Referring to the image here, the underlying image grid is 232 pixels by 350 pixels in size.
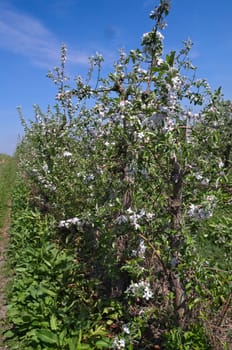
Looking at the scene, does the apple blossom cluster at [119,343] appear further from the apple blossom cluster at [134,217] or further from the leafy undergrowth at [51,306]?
the apple blossom cluster at [134,217]

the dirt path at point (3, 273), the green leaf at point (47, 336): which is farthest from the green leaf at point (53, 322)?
the dirt path at point (3, 273)

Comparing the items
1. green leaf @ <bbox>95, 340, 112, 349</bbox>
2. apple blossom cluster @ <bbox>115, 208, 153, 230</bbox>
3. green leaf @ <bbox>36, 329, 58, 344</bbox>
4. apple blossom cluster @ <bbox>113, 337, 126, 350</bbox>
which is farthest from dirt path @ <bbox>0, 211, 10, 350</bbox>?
apple blossom cluster @ <bbox>115, 208, 153, 230</bbox>

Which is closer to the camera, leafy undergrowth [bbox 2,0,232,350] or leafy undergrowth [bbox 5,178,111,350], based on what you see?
leafy undergrowth [bbox 2,0,232,350]

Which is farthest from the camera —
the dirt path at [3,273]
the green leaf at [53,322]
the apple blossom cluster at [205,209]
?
the dirt path at [3,273]

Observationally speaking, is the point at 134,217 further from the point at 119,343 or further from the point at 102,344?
the point at 102,344

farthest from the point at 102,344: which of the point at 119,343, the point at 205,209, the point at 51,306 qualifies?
the point at 205,209

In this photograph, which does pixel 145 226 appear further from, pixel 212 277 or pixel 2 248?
pixel 2 248

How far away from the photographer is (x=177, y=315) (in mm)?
3424

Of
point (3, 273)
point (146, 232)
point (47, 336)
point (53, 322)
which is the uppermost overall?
point (146, 232)

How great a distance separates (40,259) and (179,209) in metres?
2.91

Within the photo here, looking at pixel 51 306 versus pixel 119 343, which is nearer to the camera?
pixel 119 343

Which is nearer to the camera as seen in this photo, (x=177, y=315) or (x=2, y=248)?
(x=177, y=315)

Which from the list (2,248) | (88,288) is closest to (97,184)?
(88,288)

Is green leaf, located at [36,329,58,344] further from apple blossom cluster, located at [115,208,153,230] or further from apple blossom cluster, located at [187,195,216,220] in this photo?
apple blossom cluster, located at [187,195,216,220]
